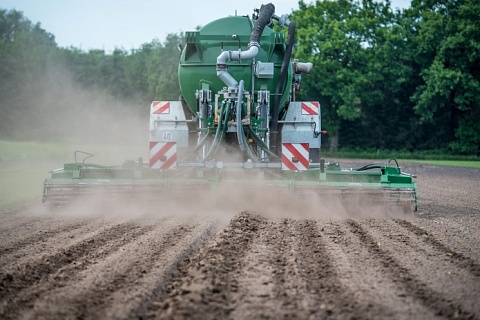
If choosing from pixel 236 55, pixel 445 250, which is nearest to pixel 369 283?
pixel 445 250

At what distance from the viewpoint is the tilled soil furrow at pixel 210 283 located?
5086 millimetres

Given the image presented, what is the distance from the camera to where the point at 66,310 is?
520cm

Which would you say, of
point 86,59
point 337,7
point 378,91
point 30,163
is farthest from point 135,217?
point 86,59

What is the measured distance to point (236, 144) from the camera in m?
11.9

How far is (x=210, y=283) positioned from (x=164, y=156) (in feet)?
19.7

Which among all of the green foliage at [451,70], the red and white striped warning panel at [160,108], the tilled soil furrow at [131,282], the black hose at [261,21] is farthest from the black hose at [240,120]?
the green foliage at [451,70]

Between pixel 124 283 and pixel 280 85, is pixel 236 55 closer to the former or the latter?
pixel 280 85

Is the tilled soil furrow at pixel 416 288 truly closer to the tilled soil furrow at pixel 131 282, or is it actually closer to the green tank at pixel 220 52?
the tilled soil furrow at pixel 131 282

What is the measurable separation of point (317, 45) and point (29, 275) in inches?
1661

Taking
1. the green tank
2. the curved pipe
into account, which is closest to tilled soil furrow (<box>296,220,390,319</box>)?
the curved pipe

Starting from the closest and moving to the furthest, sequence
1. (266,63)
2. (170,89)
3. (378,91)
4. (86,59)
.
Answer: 1. (266,63)
2. (378,91)
3. (170,89)
4. (86,59)

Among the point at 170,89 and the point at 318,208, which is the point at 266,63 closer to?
the point at 318,208

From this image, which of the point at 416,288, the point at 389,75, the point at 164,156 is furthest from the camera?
the point at 389,75

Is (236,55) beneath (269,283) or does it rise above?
above
